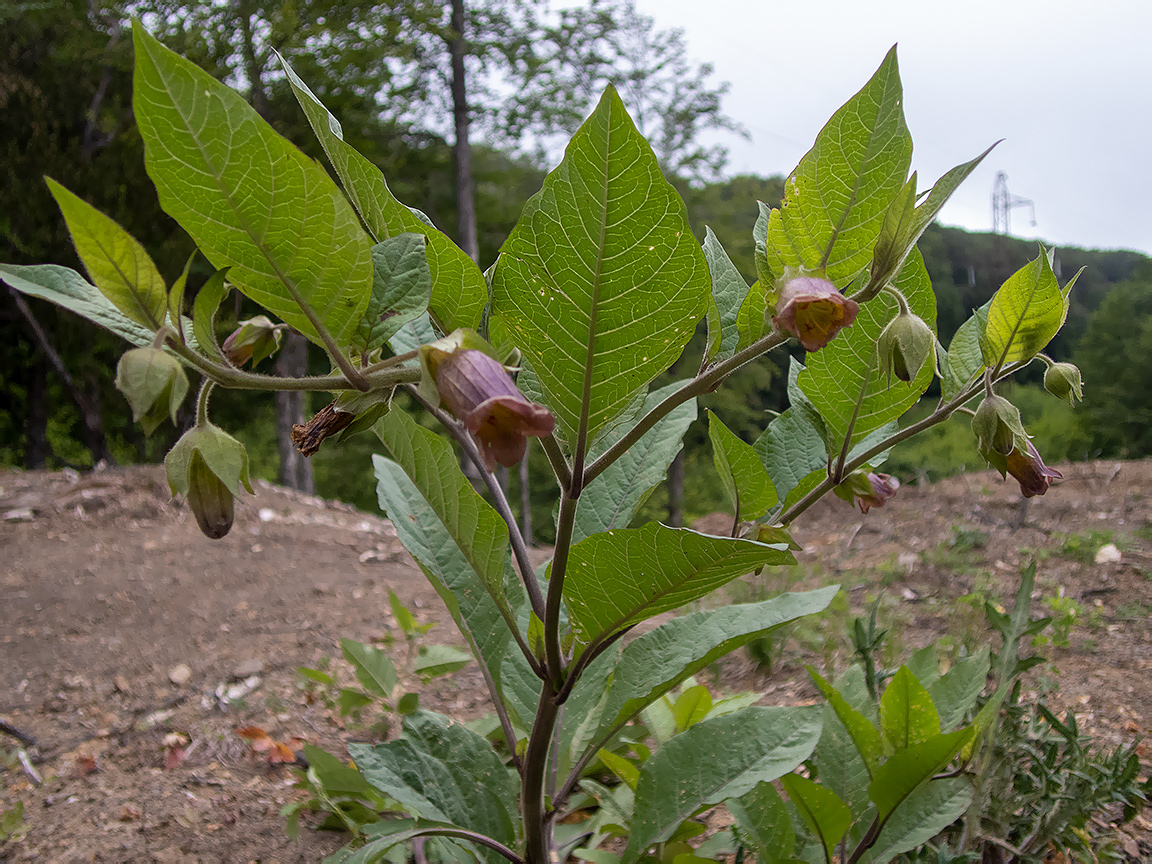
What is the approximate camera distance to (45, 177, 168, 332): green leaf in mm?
490

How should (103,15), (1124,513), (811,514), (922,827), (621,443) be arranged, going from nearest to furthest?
(621,443) → (922,827) → (1124,513) → (811,514) → (103,15)

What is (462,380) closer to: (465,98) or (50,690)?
(50,690)

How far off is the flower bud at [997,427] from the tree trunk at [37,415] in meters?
13.1

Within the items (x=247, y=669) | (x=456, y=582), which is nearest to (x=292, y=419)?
(x=247, y=669)

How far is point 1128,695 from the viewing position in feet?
4.56

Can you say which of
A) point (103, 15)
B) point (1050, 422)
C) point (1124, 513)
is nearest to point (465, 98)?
point (103, 15)

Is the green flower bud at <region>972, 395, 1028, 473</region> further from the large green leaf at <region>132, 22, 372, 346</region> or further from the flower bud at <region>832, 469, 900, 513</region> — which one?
the large green leaf at <region>132, 22, 372, 346</region>

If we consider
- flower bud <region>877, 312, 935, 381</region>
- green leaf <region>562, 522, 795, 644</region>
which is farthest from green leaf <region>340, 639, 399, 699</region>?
flower bud <region>877, 312, 935, 381</region>

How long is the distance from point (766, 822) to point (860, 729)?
16cm

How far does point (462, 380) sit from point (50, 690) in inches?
85.4

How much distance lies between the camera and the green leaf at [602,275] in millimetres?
522

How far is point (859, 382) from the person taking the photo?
0.82m

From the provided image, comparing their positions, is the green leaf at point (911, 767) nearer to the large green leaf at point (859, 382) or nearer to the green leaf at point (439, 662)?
the large green leaf at point (859, 382)

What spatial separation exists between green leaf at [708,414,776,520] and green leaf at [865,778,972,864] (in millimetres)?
399
